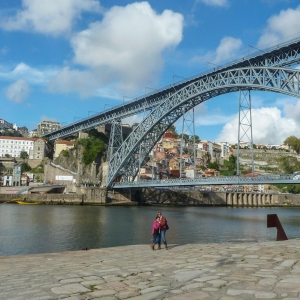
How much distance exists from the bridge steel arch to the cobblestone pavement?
21.3 meters

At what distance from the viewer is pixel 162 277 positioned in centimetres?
538

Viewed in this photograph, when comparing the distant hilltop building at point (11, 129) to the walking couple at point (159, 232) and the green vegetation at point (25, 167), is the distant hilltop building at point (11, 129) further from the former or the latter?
the walking couple at point (159, 232)

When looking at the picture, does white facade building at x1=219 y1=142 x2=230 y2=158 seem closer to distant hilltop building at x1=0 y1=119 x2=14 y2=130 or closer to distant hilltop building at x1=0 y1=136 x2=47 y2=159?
distant hilltop building at x1=0 y1=136 x2=47 y2=159

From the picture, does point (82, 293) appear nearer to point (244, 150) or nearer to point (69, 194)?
point (69, 194)

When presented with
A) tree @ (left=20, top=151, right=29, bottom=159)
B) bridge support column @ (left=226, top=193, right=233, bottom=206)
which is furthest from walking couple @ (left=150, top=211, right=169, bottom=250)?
tree @ (left=20, top=151, right=29, bottom=159)

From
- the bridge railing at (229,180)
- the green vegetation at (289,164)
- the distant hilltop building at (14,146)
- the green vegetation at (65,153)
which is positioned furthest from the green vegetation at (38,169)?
the green vegetation at (289,164)

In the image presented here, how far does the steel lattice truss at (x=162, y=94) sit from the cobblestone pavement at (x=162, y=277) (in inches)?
873

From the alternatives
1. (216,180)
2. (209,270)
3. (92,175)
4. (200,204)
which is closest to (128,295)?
(209,270)

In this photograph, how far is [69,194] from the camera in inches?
1882

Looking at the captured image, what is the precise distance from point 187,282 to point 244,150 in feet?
379

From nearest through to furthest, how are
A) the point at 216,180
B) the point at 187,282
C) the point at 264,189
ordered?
the point at 187,282
the point at 216,180
the point at 264,189

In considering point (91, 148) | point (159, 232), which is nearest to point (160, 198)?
point (91, 148)

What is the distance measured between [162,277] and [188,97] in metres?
33.3

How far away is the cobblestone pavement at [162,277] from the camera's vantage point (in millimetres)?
4293
